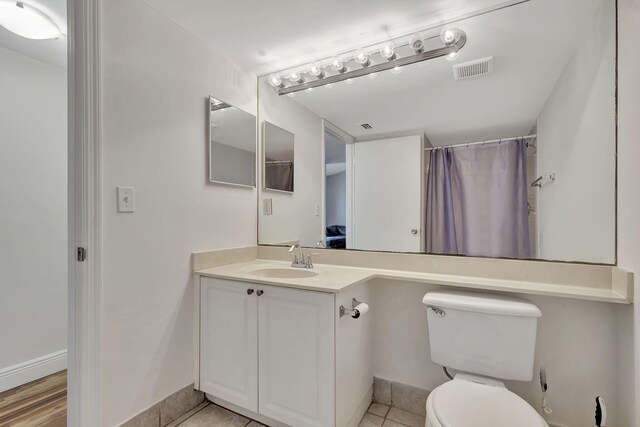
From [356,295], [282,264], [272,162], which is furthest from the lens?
[272,162]

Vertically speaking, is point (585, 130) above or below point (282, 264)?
above

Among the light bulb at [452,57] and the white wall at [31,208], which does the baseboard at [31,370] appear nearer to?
the white wall at [31,208]

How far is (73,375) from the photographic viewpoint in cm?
123

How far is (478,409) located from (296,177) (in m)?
1.69

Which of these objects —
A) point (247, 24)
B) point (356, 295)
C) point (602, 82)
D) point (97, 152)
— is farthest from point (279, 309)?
point (602, 82)

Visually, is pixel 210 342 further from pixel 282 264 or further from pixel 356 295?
pixel 356 295

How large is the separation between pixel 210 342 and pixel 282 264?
0.62 metres

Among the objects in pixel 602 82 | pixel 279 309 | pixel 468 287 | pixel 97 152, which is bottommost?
pixel 279 309

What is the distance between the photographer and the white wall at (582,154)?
1.24m

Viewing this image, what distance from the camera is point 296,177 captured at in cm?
220

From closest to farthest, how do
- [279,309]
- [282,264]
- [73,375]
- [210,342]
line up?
[73,375] → [279,309] → [210,342] → [282,264]

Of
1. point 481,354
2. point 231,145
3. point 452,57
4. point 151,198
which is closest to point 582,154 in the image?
point 452,57

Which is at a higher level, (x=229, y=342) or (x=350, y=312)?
(x=350, y=312)

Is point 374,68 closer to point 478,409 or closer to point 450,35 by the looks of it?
point 450,35
